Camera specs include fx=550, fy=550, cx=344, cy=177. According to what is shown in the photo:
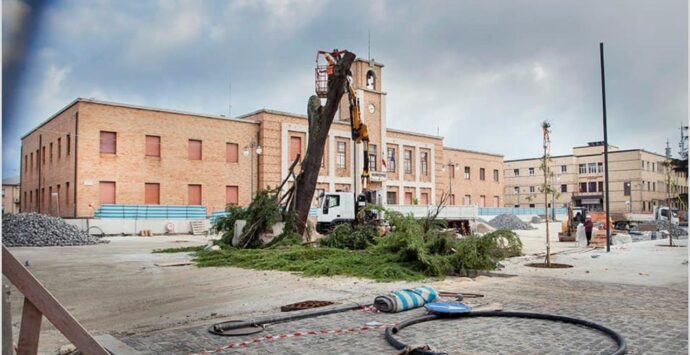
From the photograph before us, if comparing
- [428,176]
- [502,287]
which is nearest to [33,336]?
[502,287]

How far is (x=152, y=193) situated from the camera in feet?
113

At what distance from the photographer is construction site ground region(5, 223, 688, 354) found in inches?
218

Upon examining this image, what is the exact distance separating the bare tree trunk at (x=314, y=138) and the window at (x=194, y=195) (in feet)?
62.5

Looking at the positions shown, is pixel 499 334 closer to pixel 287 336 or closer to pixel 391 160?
pixel 287 336

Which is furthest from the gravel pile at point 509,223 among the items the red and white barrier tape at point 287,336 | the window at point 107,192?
the red and white barrier tape at point 287,336

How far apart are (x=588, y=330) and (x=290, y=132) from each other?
3559 centimetres

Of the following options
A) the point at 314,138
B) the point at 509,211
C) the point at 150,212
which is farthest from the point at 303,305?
the point at 509,211

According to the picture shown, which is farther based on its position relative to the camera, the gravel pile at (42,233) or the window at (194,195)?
the window at (194,195)

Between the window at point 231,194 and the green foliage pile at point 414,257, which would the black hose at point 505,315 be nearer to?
the green foliage pile at point 414,257

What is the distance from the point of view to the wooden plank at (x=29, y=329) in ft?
9.24

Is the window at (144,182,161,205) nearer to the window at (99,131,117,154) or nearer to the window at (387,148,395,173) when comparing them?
the window at (99,131,117,154)

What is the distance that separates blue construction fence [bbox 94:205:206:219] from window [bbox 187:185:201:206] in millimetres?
2011

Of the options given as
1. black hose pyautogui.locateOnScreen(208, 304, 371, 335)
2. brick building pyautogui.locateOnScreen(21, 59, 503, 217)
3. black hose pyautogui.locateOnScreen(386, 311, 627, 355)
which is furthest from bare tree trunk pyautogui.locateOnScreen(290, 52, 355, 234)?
black hose pyautogui.locateOnScreen(386, 311, 627, 355)

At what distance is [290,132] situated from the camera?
40.6m
